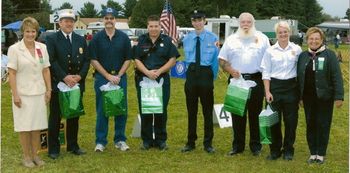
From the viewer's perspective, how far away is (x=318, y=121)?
568 cm

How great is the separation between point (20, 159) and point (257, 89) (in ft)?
10.0

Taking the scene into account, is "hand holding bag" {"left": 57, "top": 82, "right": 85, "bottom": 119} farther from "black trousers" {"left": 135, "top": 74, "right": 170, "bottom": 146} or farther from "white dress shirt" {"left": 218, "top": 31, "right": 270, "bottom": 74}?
"white dress shirt" {"left": 218, "top": 31, "right": 270, "bottom": 74}

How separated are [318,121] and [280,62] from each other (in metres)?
0.82

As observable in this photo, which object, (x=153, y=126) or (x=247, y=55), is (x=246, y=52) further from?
(x=153, y=126)

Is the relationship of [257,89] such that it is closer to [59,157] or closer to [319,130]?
[319,130]

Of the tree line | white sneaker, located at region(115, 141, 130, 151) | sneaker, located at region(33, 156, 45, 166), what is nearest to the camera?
sneaker, located at region(33, 156, 45, 166)

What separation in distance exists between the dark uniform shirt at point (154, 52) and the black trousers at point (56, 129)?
929 mm

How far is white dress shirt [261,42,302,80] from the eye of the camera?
5.66 metres

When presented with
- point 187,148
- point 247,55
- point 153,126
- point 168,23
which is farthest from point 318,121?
point 168,23

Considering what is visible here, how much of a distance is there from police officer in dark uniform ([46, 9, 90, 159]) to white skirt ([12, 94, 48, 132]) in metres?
0.44

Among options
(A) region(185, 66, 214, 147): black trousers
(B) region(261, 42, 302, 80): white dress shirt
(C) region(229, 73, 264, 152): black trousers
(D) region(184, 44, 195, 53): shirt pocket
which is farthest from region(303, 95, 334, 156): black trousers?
(D) region(184, 44, 195, 53): shirt pocket

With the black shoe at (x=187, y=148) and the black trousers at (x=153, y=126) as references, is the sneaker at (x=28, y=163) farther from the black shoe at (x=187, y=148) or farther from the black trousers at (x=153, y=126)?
the black shoe at (x=187, y=148)

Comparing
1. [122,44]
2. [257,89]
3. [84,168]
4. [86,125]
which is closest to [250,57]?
[257,89]

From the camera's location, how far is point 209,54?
6.18 meters
